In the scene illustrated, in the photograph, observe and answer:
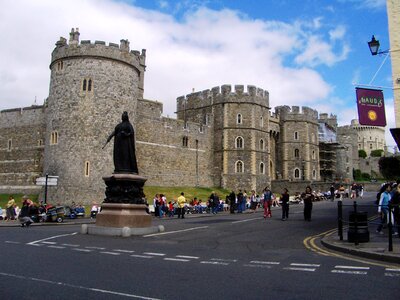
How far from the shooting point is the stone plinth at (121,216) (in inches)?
564

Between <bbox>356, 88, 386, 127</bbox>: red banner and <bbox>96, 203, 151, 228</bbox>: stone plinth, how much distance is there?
30.0ft

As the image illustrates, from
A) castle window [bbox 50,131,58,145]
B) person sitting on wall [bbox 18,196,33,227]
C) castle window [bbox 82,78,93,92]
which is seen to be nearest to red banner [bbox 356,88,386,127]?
person sitting on wall [bbox 18,196,33,227]

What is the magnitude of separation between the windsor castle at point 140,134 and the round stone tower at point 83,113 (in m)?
0.08

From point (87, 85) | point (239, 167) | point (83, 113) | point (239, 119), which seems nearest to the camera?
point (83, 113)

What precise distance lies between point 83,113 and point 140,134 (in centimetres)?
902

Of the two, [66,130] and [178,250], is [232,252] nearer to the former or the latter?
[178,250]

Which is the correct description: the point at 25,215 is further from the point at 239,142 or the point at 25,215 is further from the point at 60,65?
the point at 239,142

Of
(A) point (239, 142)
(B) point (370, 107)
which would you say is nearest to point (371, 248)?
(B) point (370, 107)

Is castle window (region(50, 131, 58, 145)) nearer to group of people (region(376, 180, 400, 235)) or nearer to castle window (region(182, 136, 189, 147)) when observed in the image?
castle window (region(182, 136, 189, 147))

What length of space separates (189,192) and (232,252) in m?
33.3

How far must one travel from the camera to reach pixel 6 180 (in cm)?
4391

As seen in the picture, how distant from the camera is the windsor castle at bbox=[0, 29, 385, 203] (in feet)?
113

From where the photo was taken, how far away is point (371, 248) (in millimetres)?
10031

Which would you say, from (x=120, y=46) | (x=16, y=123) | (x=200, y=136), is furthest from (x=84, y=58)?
(x=200, y=136)
